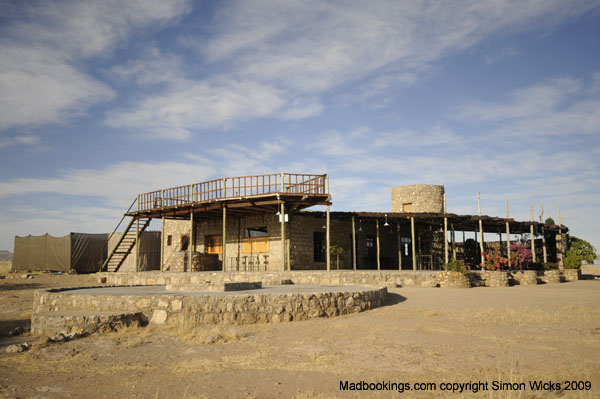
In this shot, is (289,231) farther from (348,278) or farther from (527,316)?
(527,316)

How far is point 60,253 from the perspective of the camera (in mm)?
27438

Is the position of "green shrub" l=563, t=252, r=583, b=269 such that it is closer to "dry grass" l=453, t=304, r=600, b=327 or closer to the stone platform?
"dry grass" l=453, t=304, r=600, b=327

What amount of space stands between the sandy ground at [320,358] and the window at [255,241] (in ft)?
40.3

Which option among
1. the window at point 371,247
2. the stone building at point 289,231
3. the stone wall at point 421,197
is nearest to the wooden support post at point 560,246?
the stone building at point 289,231

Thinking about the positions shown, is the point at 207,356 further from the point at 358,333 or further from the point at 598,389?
the point at 598,389

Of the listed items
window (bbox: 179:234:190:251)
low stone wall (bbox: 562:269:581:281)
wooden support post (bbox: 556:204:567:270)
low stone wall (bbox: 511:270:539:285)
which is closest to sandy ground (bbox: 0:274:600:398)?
low stone wall (bbox: 511:270:539:285)

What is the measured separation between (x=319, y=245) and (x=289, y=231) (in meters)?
2.59

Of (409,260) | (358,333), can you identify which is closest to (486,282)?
(409,260)

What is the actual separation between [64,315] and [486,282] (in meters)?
15.6

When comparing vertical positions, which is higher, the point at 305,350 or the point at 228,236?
the point at 228,236

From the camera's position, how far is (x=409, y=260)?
27094mm

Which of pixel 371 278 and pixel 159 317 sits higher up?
pixel 371 278

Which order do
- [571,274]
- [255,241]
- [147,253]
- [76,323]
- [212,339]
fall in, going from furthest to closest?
[147,253], [571,274], [255,241], [76,323], [212,339]

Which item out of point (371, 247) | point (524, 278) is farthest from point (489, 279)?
point (371, 247)
